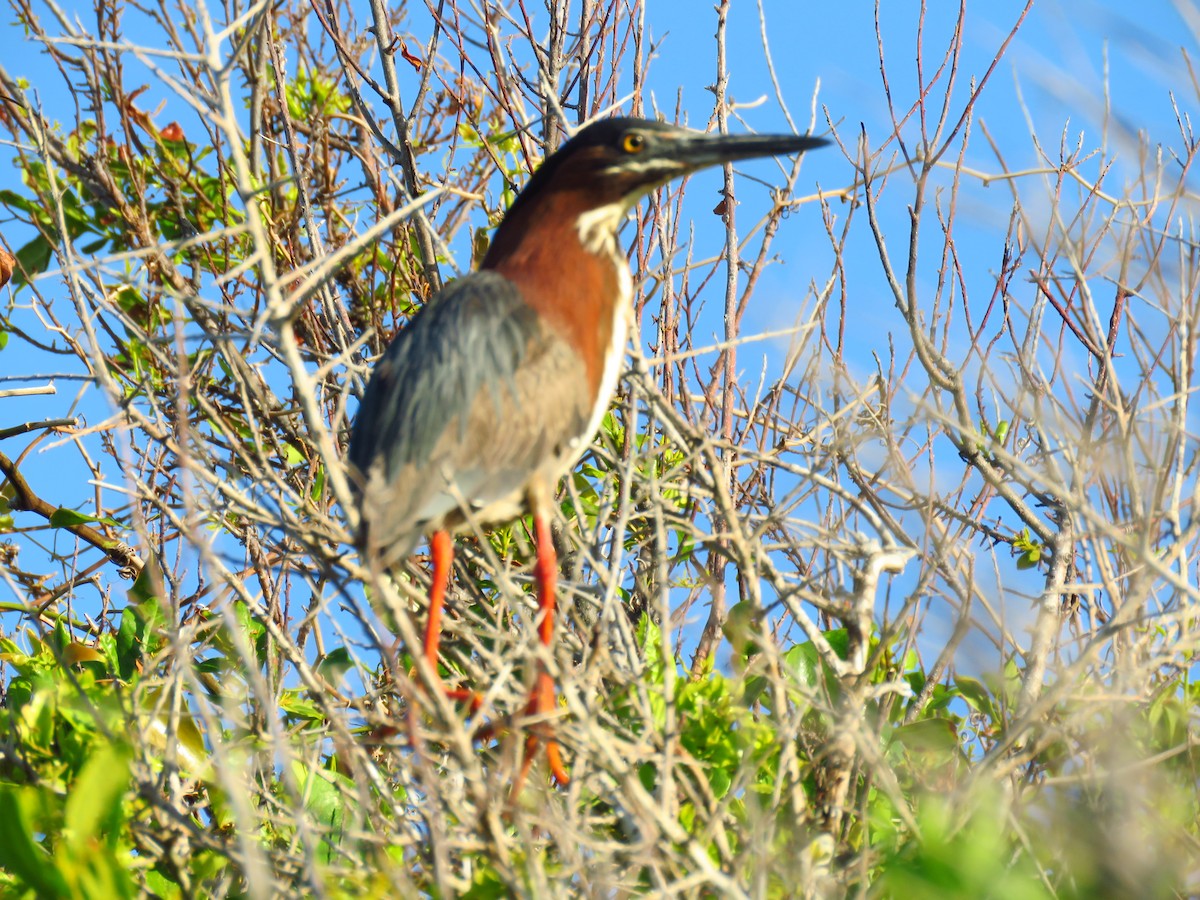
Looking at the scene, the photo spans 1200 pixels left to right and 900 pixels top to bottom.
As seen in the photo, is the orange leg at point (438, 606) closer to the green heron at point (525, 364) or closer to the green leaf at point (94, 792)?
the green heron at point (525, 364)

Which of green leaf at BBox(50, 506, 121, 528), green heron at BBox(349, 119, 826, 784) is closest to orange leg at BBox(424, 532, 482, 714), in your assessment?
green heron at BBox(349, 119, 826, 784)

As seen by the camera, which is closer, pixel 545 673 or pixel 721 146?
pixel 545 673

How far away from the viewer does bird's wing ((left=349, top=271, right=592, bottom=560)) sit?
9.62 feet

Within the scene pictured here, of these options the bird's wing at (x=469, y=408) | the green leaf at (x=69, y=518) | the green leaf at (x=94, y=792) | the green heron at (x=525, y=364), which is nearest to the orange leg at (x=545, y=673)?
the green heron at (x=525, y=364)

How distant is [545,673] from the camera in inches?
112

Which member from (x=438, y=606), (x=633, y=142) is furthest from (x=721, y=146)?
(x=438, y=606)

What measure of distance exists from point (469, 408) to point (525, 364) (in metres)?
0.19

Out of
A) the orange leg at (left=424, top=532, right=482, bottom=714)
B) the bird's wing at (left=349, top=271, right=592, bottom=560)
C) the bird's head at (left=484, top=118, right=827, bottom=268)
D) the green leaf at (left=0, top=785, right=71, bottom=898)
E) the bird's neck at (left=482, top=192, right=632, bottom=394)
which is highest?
the bird's head at (left=484, top=118, right=827, bottom=268)

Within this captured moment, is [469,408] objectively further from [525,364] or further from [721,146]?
[721,146]

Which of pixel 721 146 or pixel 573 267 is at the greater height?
pixel 721 146

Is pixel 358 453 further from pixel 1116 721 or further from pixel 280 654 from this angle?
pixel 1116 721

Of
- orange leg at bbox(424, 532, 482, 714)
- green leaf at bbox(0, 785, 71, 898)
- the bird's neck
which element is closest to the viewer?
green leaf at bbox(0, 785, 71, 898)

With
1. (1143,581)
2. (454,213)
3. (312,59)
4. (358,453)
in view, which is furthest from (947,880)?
(312,59)

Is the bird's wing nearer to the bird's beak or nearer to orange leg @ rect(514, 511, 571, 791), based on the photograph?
orange leg @ rect(514, 511, 571, 791)
